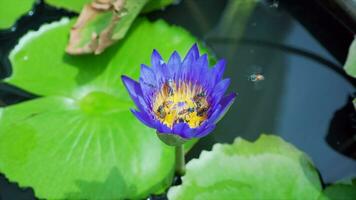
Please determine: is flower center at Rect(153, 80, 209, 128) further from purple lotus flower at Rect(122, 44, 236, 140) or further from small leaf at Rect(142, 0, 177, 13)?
small leaf at Rect(142, 0, 177, 13)

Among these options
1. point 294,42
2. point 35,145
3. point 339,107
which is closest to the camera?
point 35,145

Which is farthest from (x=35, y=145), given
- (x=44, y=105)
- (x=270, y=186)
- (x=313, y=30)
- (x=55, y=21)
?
(x=313, y=30)

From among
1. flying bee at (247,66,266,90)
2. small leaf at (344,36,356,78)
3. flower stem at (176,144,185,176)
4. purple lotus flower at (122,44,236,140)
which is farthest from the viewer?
flying bee at (247,66,266,90)

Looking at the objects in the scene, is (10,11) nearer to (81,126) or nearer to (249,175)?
(81,126)

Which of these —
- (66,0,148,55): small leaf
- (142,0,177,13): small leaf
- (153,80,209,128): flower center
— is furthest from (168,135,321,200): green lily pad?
Result: (142,0,177,13): small leaf

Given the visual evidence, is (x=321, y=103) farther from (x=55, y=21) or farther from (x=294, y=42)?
(x=55, y=21)

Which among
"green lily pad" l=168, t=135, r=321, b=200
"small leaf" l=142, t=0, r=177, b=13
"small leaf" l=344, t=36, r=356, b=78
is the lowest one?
"green lily pad" l=168, t=135, r=321, b=200

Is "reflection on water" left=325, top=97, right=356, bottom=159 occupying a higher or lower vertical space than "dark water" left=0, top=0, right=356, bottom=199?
lower
